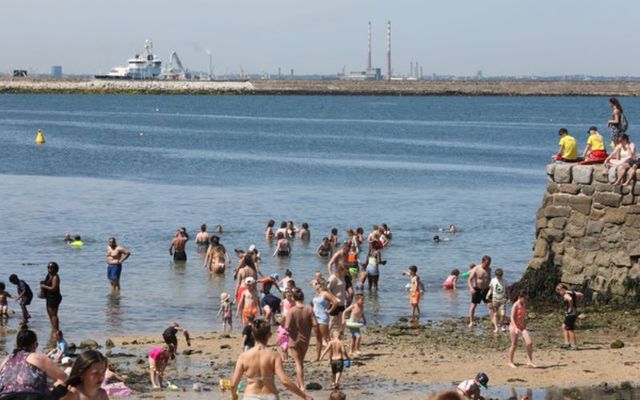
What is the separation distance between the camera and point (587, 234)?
22.9 m

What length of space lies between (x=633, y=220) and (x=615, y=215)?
0.34 meters

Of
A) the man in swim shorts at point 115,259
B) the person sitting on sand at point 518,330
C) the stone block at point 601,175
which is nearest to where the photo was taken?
the person sitting on sand at point 518,330

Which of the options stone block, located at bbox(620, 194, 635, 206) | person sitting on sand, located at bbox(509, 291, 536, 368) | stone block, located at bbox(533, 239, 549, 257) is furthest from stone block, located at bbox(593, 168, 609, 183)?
person sitting on sand, located at bbox(509, 291, 536, 368)

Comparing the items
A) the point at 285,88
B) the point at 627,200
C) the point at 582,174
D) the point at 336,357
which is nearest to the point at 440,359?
the point at 336,357

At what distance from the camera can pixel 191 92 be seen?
619 feet

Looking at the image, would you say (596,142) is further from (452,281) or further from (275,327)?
(275,327)

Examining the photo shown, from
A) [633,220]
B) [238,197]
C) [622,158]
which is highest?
[622,158]

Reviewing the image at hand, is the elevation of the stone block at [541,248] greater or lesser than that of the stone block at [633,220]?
lesser

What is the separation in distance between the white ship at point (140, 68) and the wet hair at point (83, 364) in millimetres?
186108

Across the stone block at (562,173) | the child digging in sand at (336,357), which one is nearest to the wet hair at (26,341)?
the child digging in sand at (336,357)

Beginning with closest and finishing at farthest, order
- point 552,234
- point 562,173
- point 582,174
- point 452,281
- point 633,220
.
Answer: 1. point 633,220
2. point 582,174
3. point 562,173
4. point 552,234
5. point 452,281

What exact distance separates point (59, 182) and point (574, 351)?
125 feet

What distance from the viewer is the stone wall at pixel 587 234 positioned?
22.4 m

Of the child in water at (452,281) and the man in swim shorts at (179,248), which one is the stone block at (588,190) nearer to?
the child in water at (452,281)
